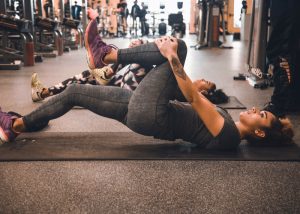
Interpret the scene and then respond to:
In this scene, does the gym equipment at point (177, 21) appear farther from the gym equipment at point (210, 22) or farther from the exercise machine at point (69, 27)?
the exercise machine at point (69, 27)

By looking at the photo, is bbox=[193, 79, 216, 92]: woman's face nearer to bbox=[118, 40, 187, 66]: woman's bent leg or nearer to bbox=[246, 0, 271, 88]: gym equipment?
bbox=[118, 40, 187, 66]: woman's bent leg

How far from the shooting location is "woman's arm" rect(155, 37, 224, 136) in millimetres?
1737

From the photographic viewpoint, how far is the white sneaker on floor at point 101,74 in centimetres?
270

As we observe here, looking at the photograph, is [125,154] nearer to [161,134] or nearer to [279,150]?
[161,134]

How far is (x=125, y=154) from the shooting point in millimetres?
1920

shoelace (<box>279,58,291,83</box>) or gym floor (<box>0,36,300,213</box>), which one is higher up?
shoelace (<box>279,58,291,83</box>)

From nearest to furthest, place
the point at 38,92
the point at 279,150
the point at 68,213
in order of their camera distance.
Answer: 1. the point at 68,213
2. the point at 279,150
3. the point at 38,92

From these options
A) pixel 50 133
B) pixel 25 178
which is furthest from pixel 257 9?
pixel 25 178

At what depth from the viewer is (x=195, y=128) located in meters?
1.86

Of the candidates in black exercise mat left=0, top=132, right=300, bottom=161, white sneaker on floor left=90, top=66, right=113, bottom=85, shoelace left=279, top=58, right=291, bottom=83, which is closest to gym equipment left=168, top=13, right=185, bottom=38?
shoelace left=279, top=58, right=291, bottom=83

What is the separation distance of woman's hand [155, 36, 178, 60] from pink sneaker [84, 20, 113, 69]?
256 mm

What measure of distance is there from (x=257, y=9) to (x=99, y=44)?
2556 millimetres

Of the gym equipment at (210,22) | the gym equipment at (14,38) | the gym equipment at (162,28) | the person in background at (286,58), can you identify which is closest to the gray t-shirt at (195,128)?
the person in background at (286,58)

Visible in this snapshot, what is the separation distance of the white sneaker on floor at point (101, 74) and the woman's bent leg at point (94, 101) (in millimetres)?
755
